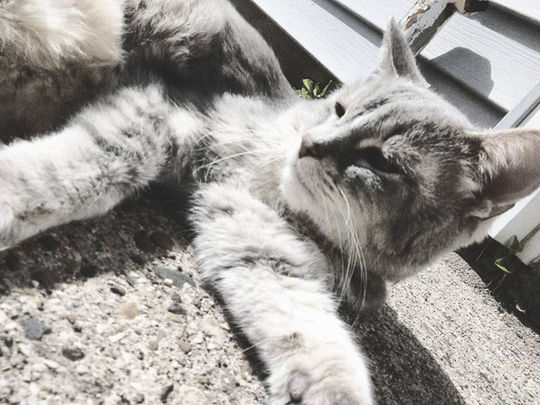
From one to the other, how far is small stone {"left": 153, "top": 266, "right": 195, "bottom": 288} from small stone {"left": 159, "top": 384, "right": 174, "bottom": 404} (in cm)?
38

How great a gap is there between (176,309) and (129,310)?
147mm

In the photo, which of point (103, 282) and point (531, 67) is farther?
point (531, 67)

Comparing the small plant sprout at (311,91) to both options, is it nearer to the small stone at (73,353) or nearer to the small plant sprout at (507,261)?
the small plant sprout at (507,261)

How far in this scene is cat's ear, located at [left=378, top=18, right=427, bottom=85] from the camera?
1.86 m

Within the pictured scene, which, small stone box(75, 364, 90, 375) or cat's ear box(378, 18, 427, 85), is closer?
small stone box(75, 364, 90, 375)

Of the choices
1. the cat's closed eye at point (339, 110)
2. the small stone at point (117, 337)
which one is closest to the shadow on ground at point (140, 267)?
the small stone at point (117, 337)

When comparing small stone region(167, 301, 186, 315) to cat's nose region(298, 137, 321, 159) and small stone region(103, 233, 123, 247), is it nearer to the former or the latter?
small stone region(103, 233, 123, 247)

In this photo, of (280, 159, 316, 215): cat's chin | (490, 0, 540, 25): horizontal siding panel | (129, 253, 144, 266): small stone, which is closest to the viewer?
(129, 253, 144, 266): small stone

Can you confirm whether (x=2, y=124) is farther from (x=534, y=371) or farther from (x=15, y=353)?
(x=534, y=371)

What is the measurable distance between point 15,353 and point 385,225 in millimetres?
1106

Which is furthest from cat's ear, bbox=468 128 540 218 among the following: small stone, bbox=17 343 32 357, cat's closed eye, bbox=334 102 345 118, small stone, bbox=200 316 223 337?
small stone, bbox=17 343 32 357

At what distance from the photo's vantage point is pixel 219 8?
1.91 metres

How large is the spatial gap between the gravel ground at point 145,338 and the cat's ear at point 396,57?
37.9 inches

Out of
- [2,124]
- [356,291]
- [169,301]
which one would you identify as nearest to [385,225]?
[356,291]
